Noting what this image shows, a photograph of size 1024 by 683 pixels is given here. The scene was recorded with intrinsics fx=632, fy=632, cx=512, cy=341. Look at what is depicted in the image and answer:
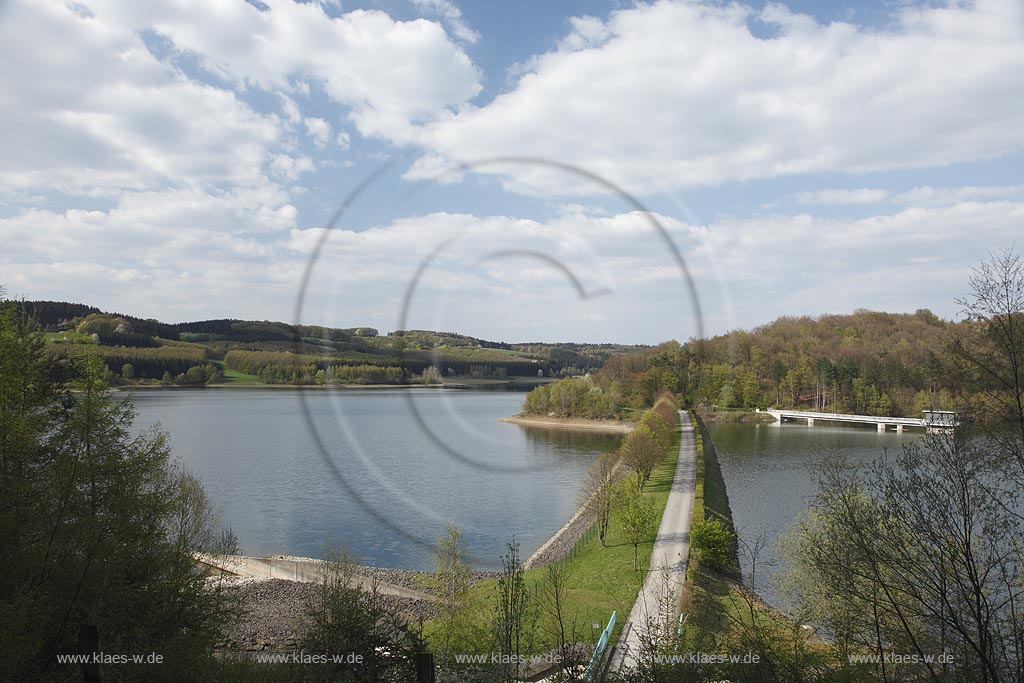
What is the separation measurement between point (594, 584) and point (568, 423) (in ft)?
104

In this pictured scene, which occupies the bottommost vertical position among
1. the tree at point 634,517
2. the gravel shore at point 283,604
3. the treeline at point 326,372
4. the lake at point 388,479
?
the gravel shore at point 283,604

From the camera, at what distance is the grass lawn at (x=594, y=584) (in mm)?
13133

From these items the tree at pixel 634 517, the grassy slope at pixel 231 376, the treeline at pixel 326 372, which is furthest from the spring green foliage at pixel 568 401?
the grassy slope at pixel 231 376

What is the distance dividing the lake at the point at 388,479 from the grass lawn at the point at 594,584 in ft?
7.12

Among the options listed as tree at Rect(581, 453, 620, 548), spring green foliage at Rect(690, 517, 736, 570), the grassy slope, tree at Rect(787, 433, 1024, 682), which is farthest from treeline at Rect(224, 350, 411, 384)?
the grassy slope

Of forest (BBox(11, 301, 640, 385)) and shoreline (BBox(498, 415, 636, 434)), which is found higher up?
forest (BBox(11, 301, 640, 385))

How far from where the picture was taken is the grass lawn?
13.1m

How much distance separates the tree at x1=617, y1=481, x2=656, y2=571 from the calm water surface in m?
3.01

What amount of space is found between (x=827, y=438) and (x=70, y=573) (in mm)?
49090

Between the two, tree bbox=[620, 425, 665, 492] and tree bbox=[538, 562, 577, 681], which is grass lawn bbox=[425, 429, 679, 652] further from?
tree bbox=[620, 425, 665, 492]

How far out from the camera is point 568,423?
158 ft

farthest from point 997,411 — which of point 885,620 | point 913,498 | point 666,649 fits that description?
point 666,649
